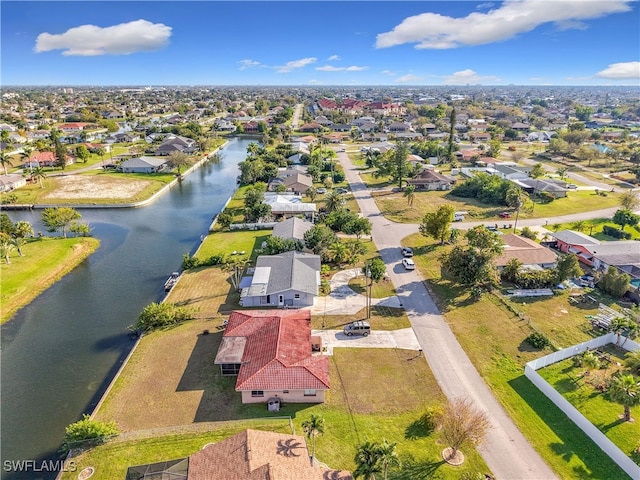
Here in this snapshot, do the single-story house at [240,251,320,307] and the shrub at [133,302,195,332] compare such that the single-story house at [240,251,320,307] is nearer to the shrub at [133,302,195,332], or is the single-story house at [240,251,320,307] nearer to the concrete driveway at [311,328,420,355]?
the concrete driveway at [311,328,420,355]

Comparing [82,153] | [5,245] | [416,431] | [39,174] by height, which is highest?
[82,153]

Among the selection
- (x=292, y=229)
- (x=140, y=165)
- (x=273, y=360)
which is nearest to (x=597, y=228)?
(x=292, y=229)

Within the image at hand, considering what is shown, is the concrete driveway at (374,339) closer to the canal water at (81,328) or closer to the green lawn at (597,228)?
the canal water at (81,328)

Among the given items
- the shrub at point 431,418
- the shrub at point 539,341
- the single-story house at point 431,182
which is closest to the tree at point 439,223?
the shrub at point 539,341

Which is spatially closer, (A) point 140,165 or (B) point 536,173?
(B) point 536,173

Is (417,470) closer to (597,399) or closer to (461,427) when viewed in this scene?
(461,427)

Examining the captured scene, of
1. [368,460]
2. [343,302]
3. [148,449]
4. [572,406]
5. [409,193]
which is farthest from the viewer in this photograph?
[409,193]

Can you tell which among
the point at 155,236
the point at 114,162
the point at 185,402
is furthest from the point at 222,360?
the point at 114,162
